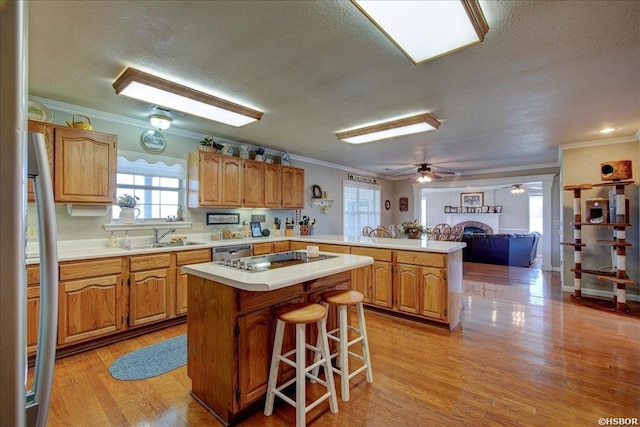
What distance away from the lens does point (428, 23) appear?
1.71 m

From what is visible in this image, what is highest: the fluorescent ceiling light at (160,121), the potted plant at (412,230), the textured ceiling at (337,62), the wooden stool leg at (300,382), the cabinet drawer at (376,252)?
the textured ceiling at (337,62)

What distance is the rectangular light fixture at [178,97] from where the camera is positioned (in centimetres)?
243

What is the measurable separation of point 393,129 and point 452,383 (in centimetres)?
269

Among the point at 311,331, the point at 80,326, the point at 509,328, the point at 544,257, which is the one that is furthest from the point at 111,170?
the point at 544,257

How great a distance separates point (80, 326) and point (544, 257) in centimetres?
790

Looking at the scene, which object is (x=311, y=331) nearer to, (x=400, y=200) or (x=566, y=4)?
(x=566, y=4)

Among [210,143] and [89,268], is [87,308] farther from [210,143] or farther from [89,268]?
[210,143]

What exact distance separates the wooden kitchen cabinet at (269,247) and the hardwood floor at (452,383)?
1.42m

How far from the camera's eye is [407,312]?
3.53 m

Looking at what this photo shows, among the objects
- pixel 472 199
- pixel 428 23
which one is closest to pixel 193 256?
pixel 428 23

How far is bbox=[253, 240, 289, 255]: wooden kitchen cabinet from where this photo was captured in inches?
167

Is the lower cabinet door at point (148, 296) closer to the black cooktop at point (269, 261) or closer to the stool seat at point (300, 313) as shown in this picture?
the black cooktop at point (269, 261)

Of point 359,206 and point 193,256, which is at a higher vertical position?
point 359,206

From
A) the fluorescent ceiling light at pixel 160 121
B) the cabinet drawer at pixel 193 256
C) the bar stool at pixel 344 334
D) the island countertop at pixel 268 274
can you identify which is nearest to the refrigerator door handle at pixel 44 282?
the island countertop at pixel 268 274
